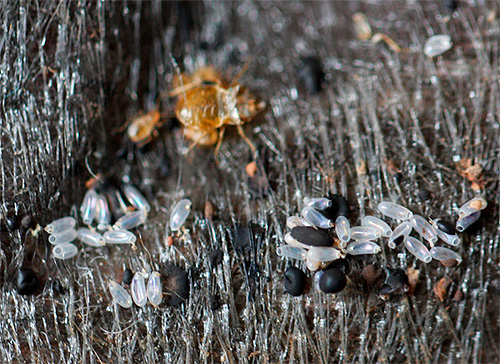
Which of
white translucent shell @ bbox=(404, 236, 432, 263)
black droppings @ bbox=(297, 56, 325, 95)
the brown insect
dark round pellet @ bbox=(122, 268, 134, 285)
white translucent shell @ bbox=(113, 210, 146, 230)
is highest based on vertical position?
black droppings @ bbox=(297, 56, 325, 95)

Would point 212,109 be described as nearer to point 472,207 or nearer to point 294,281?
point 294,281

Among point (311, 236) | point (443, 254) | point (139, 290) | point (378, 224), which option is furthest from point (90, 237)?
point (443, 254)

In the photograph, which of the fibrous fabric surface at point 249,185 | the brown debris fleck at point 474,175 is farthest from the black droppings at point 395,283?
the brown debris fleck at point 474,175

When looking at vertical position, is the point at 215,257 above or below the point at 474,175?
below

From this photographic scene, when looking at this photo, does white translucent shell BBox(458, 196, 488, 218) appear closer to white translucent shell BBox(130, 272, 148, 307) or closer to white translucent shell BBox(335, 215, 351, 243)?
white translucent shell BBox(335, 215, 351, 243)

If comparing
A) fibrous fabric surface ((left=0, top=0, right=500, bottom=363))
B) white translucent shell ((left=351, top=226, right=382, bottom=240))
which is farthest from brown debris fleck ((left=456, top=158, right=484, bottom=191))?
white translucent shell ((left=351, top=226, right=382, bottom=240))
